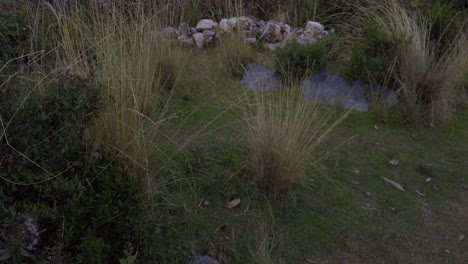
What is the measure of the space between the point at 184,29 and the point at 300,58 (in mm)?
1858

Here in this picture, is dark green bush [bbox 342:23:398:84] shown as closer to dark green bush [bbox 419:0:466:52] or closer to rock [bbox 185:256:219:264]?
dark green bush [bbox 419:0:466:52]

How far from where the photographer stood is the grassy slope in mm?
3174

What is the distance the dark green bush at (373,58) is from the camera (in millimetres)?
5258

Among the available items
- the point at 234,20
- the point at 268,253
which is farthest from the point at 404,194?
the point at 234,20

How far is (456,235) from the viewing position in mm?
3520

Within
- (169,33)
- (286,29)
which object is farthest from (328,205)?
(286,29)

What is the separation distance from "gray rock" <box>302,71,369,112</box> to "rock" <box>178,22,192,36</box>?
6.19ft

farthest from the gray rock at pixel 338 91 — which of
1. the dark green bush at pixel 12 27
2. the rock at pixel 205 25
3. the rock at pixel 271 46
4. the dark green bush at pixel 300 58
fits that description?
the dark green bush at pixel 12 27

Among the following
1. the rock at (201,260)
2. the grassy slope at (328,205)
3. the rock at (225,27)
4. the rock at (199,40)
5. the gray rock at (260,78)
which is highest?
the rock at (225,27)

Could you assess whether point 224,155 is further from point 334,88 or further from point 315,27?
point 315,27

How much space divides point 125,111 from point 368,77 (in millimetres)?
2842

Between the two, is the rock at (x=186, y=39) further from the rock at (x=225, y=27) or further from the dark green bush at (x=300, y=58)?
the dark green bush at (x=300, y=58)

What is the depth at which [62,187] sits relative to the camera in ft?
8.13

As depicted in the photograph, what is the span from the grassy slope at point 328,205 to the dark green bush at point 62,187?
0.88ft
